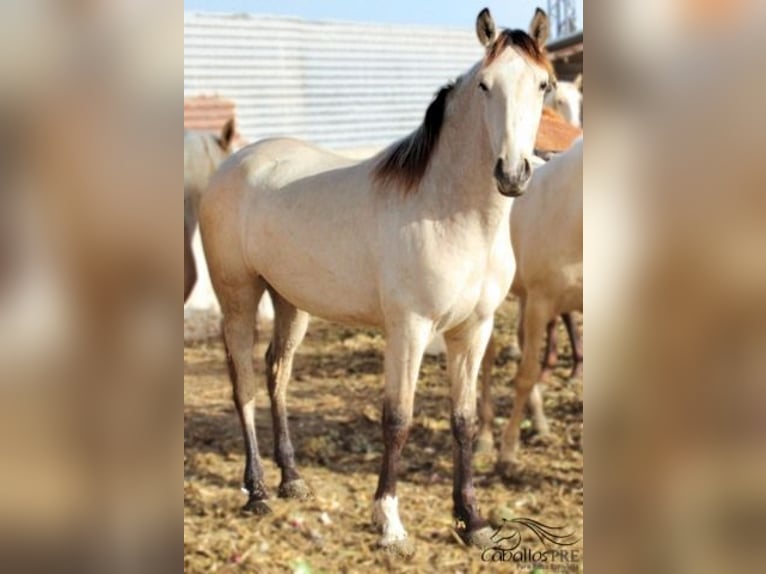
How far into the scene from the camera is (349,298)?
8.02 ft

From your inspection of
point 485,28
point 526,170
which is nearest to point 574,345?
point 526,170

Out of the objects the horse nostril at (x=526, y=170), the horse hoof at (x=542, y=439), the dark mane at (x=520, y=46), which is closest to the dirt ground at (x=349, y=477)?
the horse hoof at (x=542, y=439)

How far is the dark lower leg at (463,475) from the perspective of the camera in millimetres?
2465

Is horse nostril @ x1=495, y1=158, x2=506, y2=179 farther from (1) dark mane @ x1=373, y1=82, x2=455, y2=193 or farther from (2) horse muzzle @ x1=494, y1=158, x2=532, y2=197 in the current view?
(1) dark mane @ x1=373, y1=82, x2=455, y2=193

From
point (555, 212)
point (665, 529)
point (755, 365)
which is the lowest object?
point (665, 529)

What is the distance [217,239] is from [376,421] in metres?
1.30

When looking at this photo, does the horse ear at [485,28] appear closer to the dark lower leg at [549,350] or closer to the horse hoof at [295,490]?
the horse hoof at [295,490]

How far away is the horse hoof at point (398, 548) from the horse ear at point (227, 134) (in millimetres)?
2219

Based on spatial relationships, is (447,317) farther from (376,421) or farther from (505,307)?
(505,307)

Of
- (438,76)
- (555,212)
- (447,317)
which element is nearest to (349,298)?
(447,317)

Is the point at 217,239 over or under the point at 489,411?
over

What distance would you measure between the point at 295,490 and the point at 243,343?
598mm

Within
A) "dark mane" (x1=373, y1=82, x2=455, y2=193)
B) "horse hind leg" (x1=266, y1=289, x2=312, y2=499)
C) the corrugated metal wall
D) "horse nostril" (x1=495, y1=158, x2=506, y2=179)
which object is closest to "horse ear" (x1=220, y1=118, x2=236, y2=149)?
the corrugated metal wall

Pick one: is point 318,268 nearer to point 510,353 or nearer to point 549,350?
point 549,350
